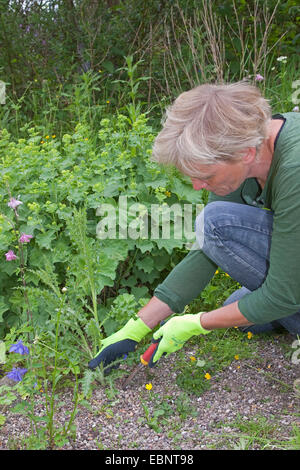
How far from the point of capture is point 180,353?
228cm

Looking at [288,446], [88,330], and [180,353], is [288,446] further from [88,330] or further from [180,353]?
[88,330]

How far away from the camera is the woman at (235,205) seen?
1592 millimetres

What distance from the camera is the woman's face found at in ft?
5.36

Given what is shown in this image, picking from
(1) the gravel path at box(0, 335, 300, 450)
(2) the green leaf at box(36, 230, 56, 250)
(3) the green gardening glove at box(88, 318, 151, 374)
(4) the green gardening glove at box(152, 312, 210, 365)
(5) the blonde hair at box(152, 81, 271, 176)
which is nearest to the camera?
(5) the blonde hair at box(152, 81, 271, 176)

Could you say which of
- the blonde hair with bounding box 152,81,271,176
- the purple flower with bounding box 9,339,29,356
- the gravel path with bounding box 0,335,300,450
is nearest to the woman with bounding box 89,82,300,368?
the blonde hair with bounding box 152,81,271,176

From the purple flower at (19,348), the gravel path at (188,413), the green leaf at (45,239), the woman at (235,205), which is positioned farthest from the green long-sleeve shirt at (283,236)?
the green leaf at (45,239)

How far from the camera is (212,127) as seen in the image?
5.20 ft

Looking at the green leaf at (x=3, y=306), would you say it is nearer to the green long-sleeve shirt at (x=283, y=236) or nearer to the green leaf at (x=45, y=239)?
the green leaf at (x=45, y=239)

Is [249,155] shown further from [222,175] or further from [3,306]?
[3,306]

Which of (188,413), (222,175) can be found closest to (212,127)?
(222,175)

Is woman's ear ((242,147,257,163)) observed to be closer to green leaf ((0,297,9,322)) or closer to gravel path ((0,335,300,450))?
gravel path ((0,335,300,450))

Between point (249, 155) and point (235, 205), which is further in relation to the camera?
point (235, 205)

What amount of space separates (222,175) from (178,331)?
618 mm

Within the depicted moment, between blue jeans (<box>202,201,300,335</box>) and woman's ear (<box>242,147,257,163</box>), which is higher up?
woman's ear (<box>242,147,257,163</box>)
